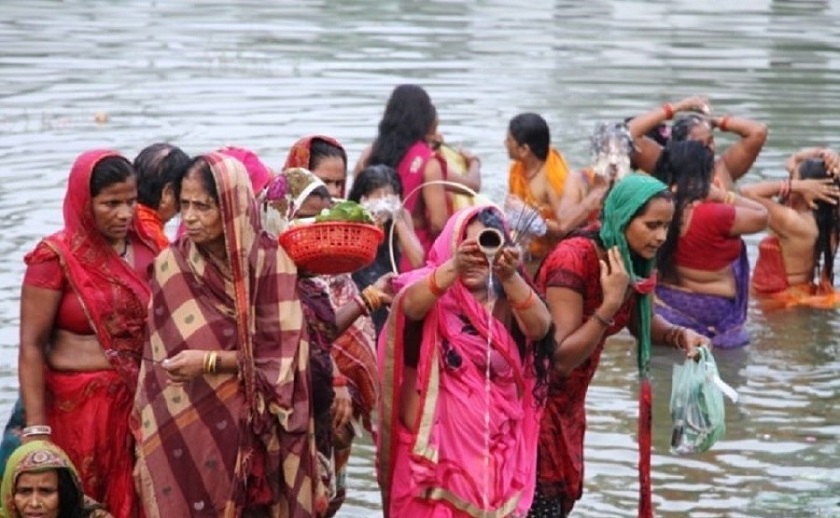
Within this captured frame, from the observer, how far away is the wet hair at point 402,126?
32.7 feet

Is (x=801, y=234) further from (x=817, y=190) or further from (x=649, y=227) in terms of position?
(x=649, y=227)

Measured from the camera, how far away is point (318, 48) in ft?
75.6

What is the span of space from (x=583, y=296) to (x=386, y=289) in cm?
67

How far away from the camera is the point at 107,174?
606 cm

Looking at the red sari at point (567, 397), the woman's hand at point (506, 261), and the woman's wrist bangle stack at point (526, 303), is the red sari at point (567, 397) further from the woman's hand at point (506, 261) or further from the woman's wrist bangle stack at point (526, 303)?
the woman's hand at point (506, 261)

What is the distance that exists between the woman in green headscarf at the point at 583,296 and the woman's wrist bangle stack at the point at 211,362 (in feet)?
3.90

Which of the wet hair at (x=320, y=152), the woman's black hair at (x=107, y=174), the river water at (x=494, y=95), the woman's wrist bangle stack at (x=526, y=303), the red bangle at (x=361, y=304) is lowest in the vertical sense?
the river water at (x=494, y=95)

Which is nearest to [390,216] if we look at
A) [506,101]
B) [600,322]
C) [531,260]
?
[600,322]

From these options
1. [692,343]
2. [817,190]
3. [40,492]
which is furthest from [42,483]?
[817,190]

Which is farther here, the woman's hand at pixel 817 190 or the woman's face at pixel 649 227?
the woman's hand at pixel 817 190

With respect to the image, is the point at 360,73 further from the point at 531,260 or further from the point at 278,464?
the point at 278,464

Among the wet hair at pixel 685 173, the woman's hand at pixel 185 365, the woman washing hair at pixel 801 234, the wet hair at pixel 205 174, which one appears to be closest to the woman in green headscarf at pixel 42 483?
the woman's hand at pixel 185 365

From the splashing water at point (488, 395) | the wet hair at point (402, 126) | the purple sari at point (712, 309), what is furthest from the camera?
the purple sari at point (712, 309)

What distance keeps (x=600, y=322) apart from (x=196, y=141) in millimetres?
10092
